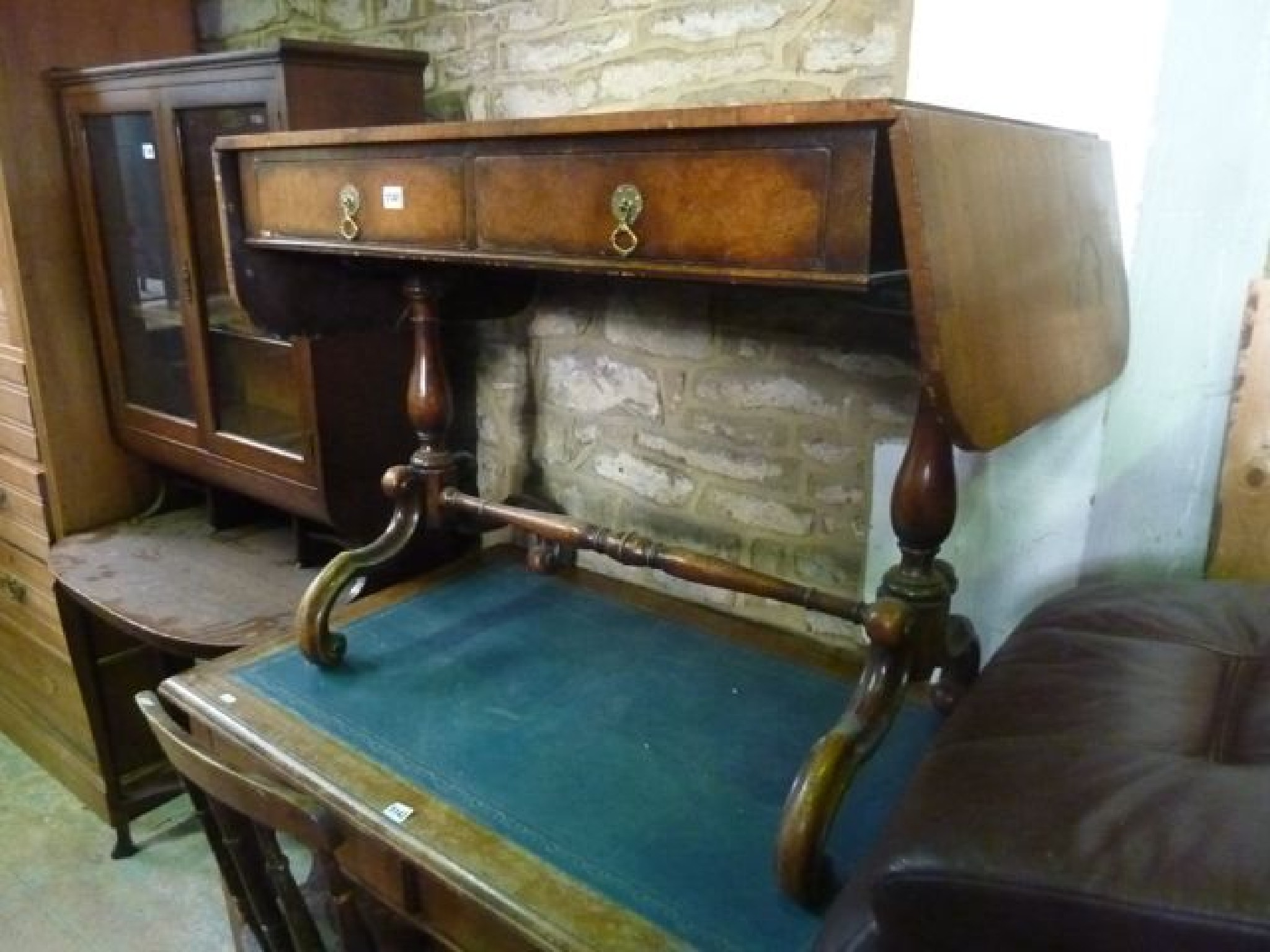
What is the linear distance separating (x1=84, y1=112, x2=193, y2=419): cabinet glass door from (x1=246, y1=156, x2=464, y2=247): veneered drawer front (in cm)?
74

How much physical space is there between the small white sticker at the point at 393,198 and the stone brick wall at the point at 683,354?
0.58 metres

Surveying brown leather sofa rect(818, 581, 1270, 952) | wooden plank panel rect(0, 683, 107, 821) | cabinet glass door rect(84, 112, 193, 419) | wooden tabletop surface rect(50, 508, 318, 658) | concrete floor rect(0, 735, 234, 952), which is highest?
cabinet glass door rect(84, 112, 193, 419)

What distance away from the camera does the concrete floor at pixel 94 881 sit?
79.4 inches

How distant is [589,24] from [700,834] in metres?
1.30

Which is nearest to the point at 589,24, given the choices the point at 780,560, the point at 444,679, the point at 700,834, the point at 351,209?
the point at 351,209

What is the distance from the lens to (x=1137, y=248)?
3.67 feet

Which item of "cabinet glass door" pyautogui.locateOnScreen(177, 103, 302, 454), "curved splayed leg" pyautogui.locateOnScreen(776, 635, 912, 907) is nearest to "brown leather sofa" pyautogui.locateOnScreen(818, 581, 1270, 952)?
"curved splayed leg" pyautogui.locateOnScreen(776, 635, 912, 907)

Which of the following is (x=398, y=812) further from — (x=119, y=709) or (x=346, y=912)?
(x=119, y=709)

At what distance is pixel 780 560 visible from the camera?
160 cm

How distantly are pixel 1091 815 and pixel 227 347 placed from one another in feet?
6.02

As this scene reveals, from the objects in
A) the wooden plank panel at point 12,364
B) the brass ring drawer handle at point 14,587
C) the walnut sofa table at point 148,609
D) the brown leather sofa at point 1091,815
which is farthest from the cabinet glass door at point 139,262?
the brown leather sofa at point 1091,815

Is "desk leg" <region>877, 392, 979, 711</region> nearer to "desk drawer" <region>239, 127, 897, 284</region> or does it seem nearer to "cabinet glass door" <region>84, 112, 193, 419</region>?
"desk drawer" <region>239, 127, 897, 284</region>

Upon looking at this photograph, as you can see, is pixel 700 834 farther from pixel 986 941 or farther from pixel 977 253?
A: pixel 977 253

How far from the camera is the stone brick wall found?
142 centimetres
